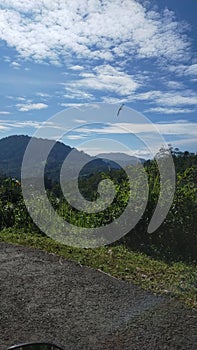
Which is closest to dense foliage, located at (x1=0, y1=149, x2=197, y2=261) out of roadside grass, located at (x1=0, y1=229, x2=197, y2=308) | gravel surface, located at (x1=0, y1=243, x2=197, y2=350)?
roadside grass, located at (x1=0, y1=229, x2=197, y2=308)

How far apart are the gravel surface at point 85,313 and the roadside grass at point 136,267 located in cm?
15

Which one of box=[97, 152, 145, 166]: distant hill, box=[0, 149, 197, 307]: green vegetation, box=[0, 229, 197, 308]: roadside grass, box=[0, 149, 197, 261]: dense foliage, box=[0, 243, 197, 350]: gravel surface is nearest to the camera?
box=[0, 243, 197, 350]: gravel surface

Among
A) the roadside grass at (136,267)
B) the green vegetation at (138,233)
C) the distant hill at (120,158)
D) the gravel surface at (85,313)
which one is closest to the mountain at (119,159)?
the distant hill at (120,158)

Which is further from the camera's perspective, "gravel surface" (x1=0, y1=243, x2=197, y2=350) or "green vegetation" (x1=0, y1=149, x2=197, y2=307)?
"green vegetation" (x1=0, y1=149, x2=197, y2=307)

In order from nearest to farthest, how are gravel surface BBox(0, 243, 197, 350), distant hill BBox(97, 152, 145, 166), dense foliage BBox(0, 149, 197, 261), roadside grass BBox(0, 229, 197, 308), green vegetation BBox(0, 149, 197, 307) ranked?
gravel surface BBox(0, 243, 197, 350), roadside grass BBox(0, 229, 197, 308), green vegetation BBox(0, 149, 197, 307), dense foliage BBox(0, 149, 197, 261), distant hill BBox(97, 152, 145, 166)

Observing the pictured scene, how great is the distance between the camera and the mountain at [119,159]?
6.00 meters

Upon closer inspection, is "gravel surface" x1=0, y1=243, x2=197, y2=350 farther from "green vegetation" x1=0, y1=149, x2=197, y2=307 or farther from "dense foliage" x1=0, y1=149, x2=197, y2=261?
"dense foliage" x1=0, y1=149, x2=197, y2=261

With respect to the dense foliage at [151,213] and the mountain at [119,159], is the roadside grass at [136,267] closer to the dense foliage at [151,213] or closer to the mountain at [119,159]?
the dense foliage at [151,213]

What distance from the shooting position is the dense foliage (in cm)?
548

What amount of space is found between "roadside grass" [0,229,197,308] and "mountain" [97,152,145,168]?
4.23ft

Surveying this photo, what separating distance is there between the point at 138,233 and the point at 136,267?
1.24m

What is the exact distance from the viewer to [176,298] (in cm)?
362

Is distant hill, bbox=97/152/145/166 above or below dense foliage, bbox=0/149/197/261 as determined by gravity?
above

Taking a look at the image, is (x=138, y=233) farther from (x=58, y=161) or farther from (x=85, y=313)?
(x=85, y=313)
